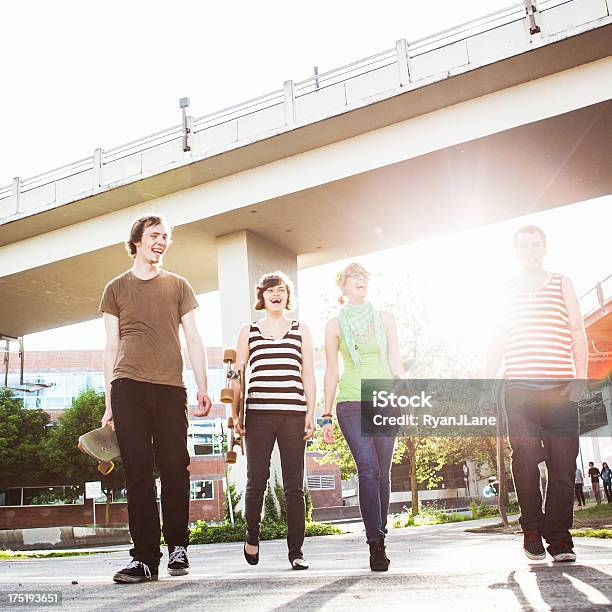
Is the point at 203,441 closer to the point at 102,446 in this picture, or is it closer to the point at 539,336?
the point at 102,446

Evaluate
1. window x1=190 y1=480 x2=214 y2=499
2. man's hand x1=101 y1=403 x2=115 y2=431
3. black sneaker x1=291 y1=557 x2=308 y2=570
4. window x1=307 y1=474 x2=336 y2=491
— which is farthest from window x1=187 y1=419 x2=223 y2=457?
man's hand x1=101 y1=403 x2=115 y2=431

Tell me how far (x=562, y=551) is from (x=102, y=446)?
8.80 ft

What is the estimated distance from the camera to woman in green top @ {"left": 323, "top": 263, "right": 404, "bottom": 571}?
457cm

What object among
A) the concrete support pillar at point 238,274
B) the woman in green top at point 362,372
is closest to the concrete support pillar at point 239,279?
the concrete support pillar at point 238,274

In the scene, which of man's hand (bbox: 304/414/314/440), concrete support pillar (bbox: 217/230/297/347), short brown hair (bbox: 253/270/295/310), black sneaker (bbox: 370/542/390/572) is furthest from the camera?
concrete support pillar (bbox: 217/230/297/347)

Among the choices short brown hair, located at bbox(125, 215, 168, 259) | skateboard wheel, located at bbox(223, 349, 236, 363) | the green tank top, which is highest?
short brown hair, located at bbox(125, 215, 168, 259)

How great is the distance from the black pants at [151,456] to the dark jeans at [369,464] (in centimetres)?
103

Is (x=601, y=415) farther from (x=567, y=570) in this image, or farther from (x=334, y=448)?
(x=567, y=570)

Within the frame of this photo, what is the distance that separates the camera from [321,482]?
5116cm

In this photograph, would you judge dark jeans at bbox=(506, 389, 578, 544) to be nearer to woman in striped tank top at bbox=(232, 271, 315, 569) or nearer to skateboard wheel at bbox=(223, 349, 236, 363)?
woman in striped tank top at bbox=(232, 271, 315, 569)

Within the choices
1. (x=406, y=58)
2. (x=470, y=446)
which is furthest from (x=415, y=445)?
(x=406, y=58)

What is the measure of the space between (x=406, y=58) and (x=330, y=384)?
1102 centimetres

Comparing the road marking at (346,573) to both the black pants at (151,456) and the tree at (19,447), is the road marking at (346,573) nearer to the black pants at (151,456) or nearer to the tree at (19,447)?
the black pants at (151,456)

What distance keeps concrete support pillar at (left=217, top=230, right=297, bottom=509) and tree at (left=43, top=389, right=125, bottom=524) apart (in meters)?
20.7
